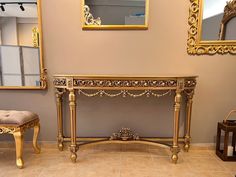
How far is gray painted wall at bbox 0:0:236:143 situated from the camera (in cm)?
193

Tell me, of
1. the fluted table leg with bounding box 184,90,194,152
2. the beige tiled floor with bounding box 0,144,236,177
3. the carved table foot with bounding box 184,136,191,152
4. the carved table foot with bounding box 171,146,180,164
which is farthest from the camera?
the carved table foot with bounding box 184,136,191,152

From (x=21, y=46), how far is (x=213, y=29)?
2.01 m

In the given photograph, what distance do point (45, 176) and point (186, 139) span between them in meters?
1.42

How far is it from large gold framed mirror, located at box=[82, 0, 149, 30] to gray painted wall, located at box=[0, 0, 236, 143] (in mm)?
62

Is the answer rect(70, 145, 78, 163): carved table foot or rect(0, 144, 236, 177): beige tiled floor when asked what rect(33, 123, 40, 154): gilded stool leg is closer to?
rect(0, 144, 236, 177): beige tiled floor

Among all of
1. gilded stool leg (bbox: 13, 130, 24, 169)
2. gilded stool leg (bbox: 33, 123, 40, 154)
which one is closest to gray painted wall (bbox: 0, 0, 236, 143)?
gilded stool leg (bbox: 33, 123, 40, 154)

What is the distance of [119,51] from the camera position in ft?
6.48

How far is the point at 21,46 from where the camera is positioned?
1.98m

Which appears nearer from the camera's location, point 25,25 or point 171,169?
point 171,169

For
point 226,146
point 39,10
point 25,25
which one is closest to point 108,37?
point 39,10

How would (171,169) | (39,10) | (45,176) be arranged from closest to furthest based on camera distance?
(45,176) → (171,169) → (39,10)

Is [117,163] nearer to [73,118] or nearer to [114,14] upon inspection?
[73,118]

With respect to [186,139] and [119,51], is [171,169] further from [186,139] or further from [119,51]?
[119,51]

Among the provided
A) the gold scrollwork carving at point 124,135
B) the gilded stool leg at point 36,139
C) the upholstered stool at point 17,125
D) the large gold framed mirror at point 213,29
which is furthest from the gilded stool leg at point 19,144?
the large gold framed mirror at point 213,29
